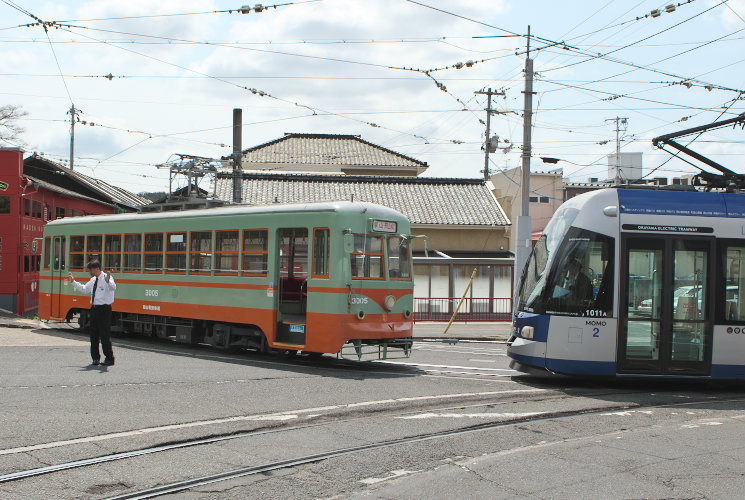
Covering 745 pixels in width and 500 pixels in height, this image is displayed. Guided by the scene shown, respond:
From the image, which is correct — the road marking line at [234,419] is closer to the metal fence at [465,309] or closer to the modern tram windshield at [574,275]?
the modern tram windshield at [574,275]

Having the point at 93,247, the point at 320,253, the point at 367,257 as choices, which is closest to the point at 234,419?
the point at 320,253

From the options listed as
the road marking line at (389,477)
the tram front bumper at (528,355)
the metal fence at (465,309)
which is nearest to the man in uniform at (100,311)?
the tram front bumper at (528,355)

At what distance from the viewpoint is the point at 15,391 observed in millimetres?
10359

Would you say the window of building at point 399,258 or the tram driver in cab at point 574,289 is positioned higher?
the window of building at point 399,258

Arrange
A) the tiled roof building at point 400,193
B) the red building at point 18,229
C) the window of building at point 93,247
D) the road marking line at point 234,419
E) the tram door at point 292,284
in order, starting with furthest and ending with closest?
the tiled roof building at point 400,193, the red building at point 18,229, the window of building at point 93,247, the tram door at point 292,284, the road marking line at point 234,419

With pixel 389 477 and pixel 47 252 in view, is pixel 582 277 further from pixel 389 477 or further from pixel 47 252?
pixel 47 252

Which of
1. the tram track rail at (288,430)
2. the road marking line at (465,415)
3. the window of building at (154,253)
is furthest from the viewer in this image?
the window of building at (154,253)

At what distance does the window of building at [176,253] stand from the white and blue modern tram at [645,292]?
8103 millimetres

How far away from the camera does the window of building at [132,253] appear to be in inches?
731

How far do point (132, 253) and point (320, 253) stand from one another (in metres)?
6.54

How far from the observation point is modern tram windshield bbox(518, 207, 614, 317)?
1227cm

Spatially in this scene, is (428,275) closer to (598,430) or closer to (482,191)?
(482,191)

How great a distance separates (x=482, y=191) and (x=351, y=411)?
29.4 meters

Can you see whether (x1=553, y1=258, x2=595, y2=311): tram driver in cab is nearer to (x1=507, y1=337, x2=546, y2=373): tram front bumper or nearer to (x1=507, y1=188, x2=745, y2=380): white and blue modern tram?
(x1=507, y1=188, x2=745, y2=380): white and blue modern tram
